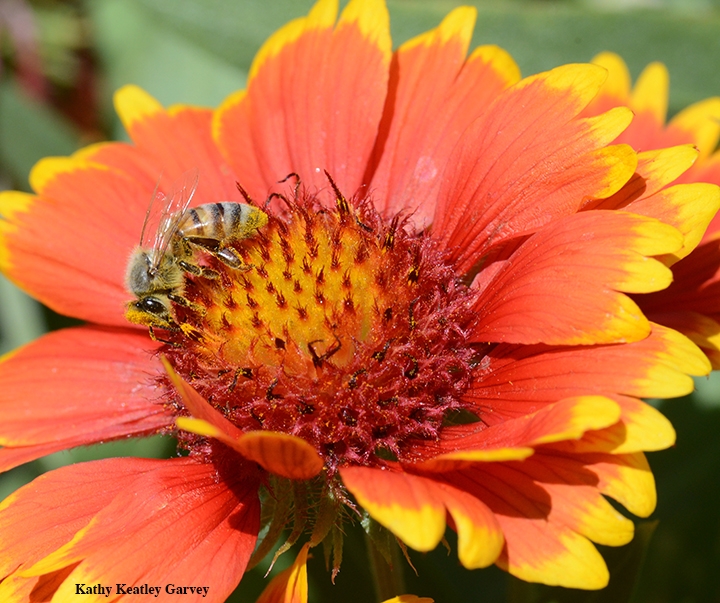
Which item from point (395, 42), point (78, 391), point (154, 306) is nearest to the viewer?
point (154, 306)

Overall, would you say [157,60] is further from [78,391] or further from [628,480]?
[628,480]

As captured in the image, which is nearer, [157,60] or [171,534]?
[171,534]

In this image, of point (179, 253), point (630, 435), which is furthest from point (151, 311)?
point (630, 435)

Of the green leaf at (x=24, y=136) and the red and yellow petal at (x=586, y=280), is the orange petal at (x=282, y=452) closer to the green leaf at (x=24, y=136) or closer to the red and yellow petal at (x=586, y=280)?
the red and yellow petal at (x=586, y=280)

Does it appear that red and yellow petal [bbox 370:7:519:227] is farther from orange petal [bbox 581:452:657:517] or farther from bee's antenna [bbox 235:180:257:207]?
orange petal [bbox 581:452:657:517]

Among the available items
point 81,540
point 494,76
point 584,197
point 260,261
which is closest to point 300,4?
point 494,76

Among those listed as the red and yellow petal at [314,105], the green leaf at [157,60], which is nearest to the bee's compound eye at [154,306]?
the red and yellow petal at [314,105]

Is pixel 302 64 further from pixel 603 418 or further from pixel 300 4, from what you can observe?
pixel 603 418
